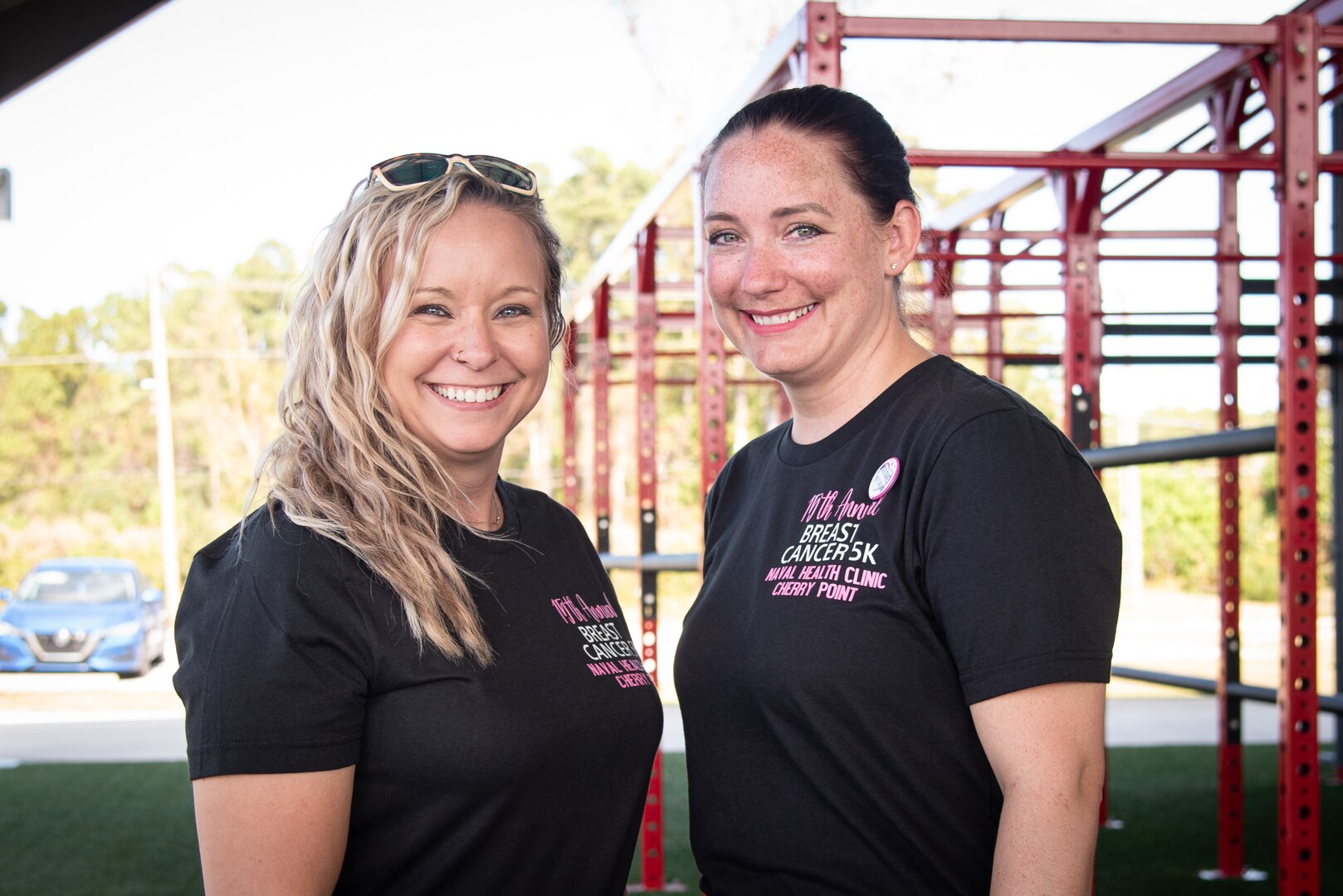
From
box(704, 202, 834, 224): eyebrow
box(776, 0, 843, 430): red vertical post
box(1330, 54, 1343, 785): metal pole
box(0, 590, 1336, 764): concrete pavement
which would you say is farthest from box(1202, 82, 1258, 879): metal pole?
box(704, 202, 834, 224): eyebrow

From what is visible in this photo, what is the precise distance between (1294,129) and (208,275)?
99.7 feet

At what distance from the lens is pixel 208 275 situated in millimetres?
30328

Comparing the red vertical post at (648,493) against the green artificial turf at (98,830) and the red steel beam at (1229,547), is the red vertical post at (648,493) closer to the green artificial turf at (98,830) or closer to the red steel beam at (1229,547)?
the green artificial turf at (98,830)

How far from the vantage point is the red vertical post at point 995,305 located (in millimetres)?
6581

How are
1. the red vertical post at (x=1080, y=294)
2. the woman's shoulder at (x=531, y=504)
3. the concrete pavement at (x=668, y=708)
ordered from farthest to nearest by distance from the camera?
the concrete pavement at (x=668, y=708) < the red vertical post at (x=1080, y=294) < the woman's shoulder at (x=531, y=504)

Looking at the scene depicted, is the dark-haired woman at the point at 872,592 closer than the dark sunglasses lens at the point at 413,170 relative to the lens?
Yes

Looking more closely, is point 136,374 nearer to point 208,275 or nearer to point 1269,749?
point 208,275

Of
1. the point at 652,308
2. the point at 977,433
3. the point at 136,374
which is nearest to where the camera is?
the point at 977,433

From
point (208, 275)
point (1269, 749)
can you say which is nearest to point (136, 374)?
point (208, 275)

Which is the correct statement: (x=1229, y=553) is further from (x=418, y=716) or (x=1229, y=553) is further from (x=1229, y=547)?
(x=418, y=716)

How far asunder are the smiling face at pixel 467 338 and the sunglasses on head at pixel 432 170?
7 cm

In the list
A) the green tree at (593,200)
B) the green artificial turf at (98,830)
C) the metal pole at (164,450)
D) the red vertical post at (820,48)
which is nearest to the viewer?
the red vertical post at (820,48)

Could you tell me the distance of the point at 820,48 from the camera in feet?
9.59

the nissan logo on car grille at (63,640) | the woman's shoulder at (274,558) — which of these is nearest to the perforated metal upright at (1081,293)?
the woman's shoulder at (274,558)
